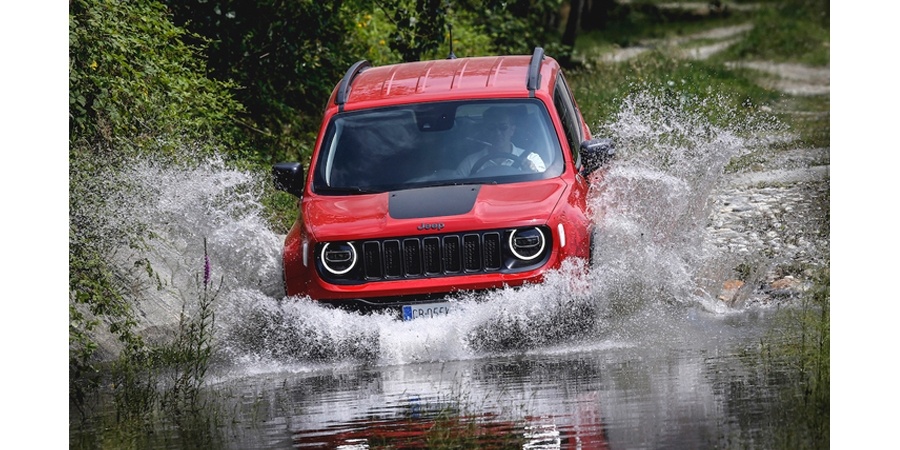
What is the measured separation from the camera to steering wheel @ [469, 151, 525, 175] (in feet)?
34.2

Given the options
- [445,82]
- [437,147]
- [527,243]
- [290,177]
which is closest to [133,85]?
[290,177]

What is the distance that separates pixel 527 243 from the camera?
31.0 feet

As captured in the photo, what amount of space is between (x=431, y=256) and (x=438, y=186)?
832 millimetres

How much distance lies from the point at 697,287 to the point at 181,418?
4.58 metres

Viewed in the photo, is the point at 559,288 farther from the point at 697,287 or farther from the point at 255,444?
the point at 255,444

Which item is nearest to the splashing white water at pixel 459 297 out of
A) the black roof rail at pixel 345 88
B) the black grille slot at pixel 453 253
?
the black grille slot at pixel 453 253

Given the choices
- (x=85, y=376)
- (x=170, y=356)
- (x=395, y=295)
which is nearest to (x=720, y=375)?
(x=395, y=295)

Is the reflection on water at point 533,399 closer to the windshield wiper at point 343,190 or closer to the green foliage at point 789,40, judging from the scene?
the windshield wiper at point 343,190

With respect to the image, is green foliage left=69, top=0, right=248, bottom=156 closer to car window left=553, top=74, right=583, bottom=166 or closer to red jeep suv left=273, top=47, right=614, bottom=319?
red jeep suv left=273, top=47, right=614, bottom=319

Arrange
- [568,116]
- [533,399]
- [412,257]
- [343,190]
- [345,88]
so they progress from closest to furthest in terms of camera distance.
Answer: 1. [533,399]
2. [412,257]
3. [343,190]
4. [345,88]
5. [568,116]

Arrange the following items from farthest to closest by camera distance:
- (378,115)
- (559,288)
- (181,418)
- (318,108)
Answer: (318,108) → (378,115) → (559,288) → (181,418)

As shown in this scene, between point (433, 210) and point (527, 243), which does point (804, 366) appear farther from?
point (433, 210)

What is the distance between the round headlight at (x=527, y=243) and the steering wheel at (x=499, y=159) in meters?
1.06

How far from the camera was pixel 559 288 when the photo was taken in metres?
9.45
